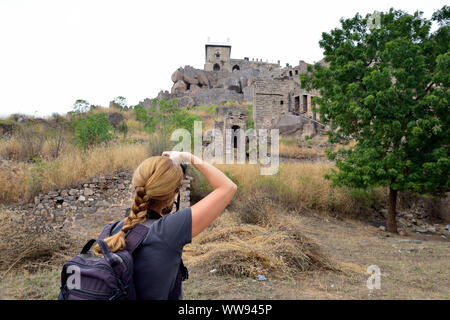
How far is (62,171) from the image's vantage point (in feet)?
29.9

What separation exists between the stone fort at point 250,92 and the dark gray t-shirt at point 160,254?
47.8 feet

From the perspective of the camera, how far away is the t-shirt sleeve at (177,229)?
1.60 metres

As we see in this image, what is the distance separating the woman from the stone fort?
1442 centimetres

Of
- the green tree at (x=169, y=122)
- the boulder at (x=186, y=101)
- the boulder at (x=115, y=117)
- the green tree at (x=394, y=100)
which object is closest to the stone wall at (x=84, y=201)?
the green tree at (x=169, y=122)

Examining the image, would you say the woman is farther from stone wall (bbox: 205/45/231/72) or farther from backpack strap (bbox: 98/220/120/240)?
stone wall (bbox: 205/45/231/72)

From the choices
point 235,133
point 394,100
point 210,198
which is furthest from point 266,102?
point 210,198

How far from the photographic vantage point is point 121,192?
9.40 metres

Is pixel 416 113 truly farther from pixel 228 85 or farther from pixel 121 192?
pixel 228 85

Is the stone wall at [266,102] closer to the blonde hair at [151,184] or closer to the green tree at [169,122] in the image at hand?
the green tree at [169,122]

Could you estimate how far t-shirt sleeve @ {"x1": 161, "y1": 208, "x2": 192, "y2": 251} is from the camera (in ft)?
5.26

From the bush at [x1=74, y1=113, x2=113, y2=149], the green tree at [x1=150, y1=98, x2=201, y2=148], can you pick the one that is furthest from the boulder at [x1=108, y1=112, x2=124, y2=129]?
the bush at [x1=74, y1=113, x2=113, y2=149]

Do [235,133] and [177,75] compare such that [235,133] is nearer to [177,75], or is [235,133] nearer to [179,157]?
[179,157]

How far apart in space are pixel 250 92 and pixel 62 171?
29.2 meters

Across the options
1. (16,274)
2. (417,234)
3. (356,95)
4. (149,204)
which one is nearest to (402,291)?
(149,204)
